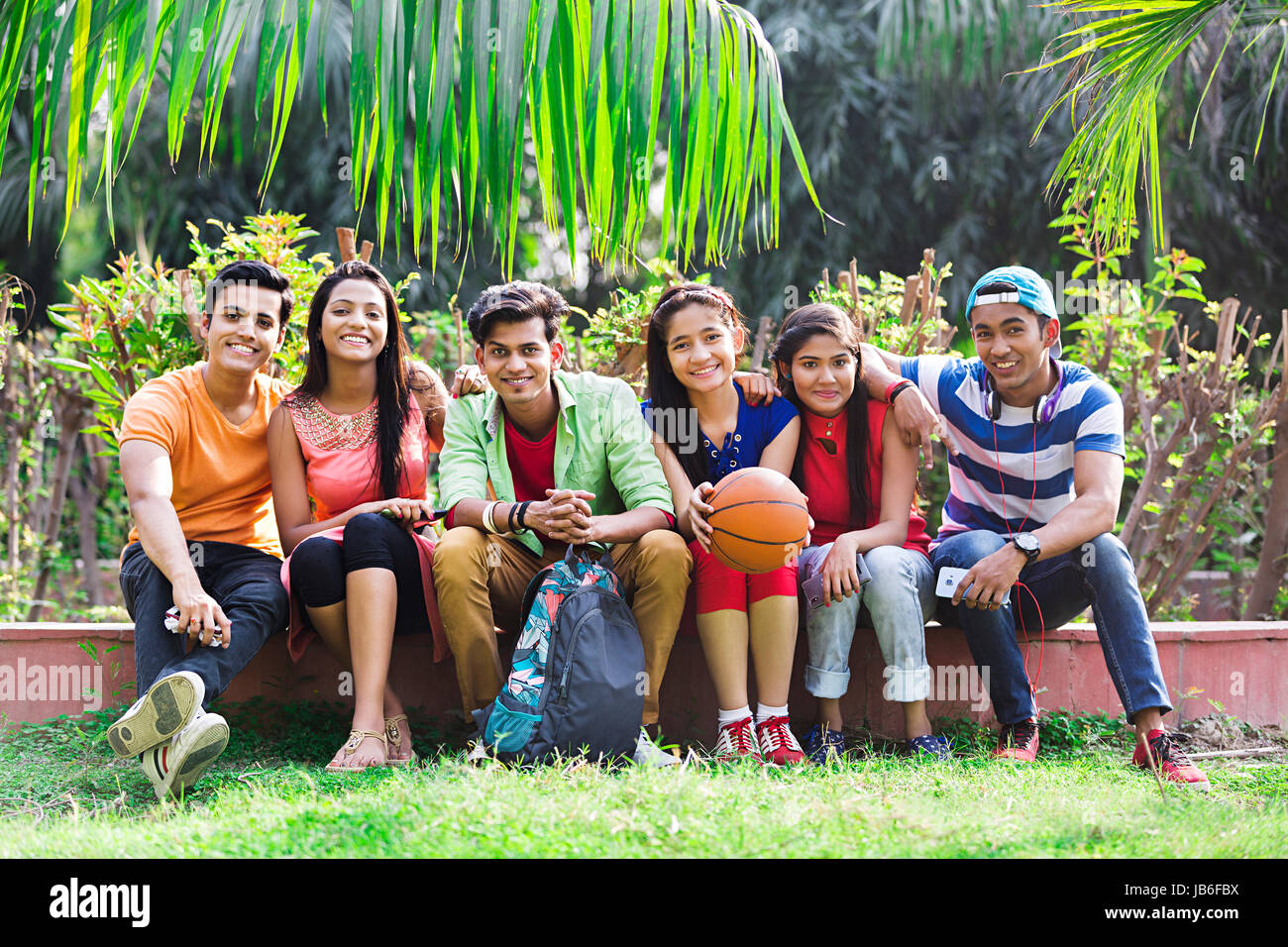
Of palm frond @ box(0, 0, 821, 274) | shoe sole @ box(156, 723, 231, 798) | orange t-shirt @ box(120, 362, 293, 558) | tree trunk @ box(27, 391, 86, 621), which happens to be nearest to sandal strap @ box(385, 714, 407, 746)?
shoe sole @ box(156, 723, 231, 798)

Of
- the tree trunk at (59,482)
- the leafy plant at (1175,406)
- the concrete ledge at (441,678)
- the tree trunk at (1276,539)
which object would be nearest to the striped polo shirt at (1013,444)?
the concrete ledge at (441,678)

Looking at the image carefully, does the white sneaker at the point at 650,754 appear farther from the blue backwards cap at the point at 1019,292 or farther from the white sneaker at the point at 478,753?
the blue backwards cap at the point at 1019,292

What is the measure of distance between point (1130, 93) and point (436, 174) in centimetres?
256

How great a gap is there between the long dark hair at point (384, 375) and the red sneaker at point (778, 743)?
4.63 feet

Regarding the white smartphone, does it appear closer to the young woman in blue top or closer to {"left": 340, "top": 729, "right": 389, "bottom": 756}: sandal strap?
the young woman in blue top

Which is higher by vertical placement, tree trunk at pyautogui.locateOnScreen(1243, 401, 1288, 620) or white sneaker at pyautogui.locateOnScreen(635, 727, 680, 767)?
tree trunk at pyautogui.locateOnScreen(1243, 401, 1288, 620)

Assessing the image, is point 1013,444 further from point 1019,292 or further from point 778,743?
point 778,743

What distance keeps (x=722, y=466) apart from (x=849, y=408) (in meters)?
0.48

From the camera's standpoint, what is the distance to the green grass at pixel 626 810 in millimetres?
2342

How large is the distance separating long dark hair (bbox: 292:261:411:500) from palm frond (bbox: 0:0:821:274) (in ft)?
3.35

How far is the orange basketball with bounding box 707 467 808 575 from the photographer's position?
323 centimetres

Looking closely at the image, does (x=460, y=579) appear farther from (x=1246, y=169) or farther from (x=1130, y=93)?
(x=1246, y=169)

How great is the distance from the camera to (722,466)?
3715 millimetres

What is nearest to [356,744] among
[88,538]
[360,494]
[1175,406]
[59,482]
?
[360,494]
